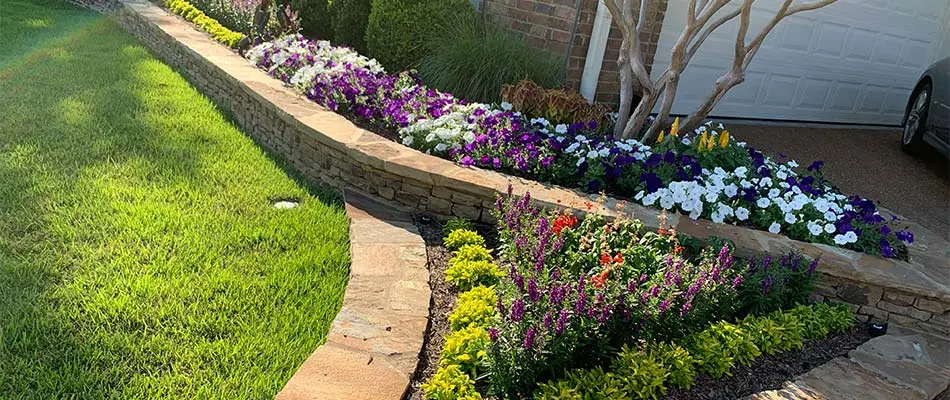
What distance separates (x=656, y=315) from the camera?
2.43 metres

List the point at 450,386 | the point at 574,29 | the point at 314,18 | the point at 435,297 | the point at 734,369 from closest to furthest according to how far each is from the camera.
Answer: the point at 450,386 < the point at 734,369 < the point at 435,297 < the point at 574,29 < the point at 314,18

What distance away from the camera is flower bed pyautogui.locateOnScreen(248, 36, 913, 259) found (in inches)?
135

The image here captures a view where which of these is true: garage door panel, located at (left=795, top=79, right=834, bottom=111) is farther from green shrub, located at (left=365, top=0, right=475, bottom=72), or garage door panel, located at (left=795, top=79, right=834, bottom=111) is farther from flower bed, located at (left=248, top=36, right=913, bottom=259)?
green shrub, located at (left=365, top=0, right=475, bottom=72)

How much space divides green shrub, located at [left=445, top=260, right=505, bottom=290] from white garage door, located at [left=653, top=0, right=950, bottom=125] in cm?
336

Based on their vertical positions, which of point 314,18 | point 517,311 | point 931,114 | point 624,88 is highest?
point 931,114

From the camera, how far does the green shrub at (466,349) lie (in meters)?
2.36

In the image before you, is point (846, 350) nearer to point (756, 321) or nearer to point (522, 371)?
point (756, 321)

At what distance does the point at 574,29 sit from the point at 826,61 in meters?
2.94

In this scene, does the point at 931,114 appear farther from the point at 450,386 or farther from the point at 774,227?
the point at 450,386

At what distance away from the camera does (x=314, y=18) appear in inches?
249

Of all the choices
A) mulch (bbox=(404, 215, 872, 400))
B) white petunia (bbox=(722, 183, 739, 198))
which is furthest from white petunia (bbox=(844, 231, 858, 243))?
white petunia (bbox=(722, 183, 739, 198))

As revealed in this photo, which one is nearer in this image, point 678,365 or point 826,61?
point 678,365

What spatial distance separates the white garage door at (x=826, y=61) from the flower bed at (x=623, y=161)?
5.98ft

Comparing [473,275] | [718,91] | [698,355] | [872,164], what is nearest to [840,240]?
Answer: [718,91]
